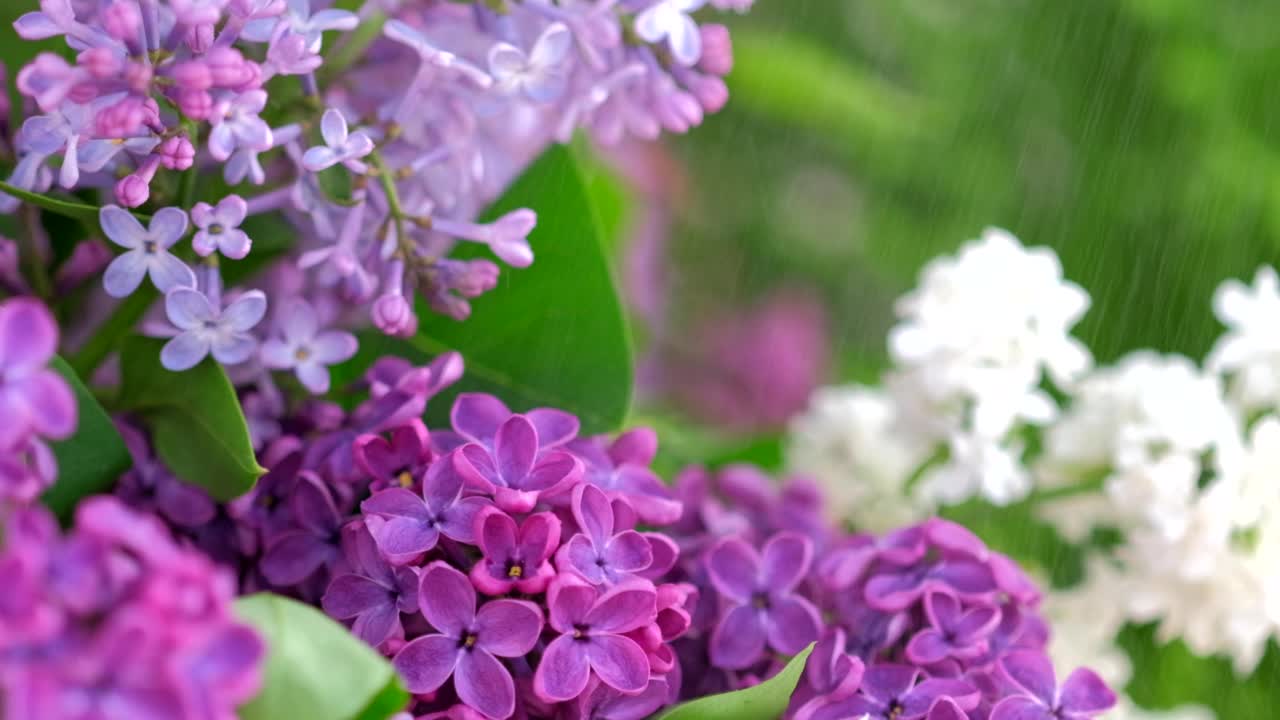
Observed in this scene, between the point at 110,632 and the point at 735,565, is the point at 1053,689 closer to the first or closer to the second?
the point at 735,565

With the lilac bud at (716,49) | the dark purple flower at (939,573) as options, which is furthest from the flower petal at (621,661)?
the lilac bud at (716,49)

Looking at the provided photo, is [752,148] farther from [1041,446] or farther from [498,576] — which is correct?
[498,576]

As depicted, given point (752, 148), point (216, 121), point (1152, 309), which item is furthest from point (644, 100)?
point (752, 148)

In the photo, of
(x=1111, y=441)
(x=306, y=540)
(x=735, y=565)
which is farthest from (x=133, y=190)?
(x=1111, y=441)

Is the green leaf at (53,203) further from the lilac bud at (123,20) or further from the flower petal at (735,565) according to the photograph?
the flower petal at (735,565)

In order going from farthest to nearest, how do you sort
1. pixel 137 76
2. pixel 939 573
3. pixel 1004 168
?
1. pixel 1004 168
2. pixel 939 573
3. pixel 137 76
